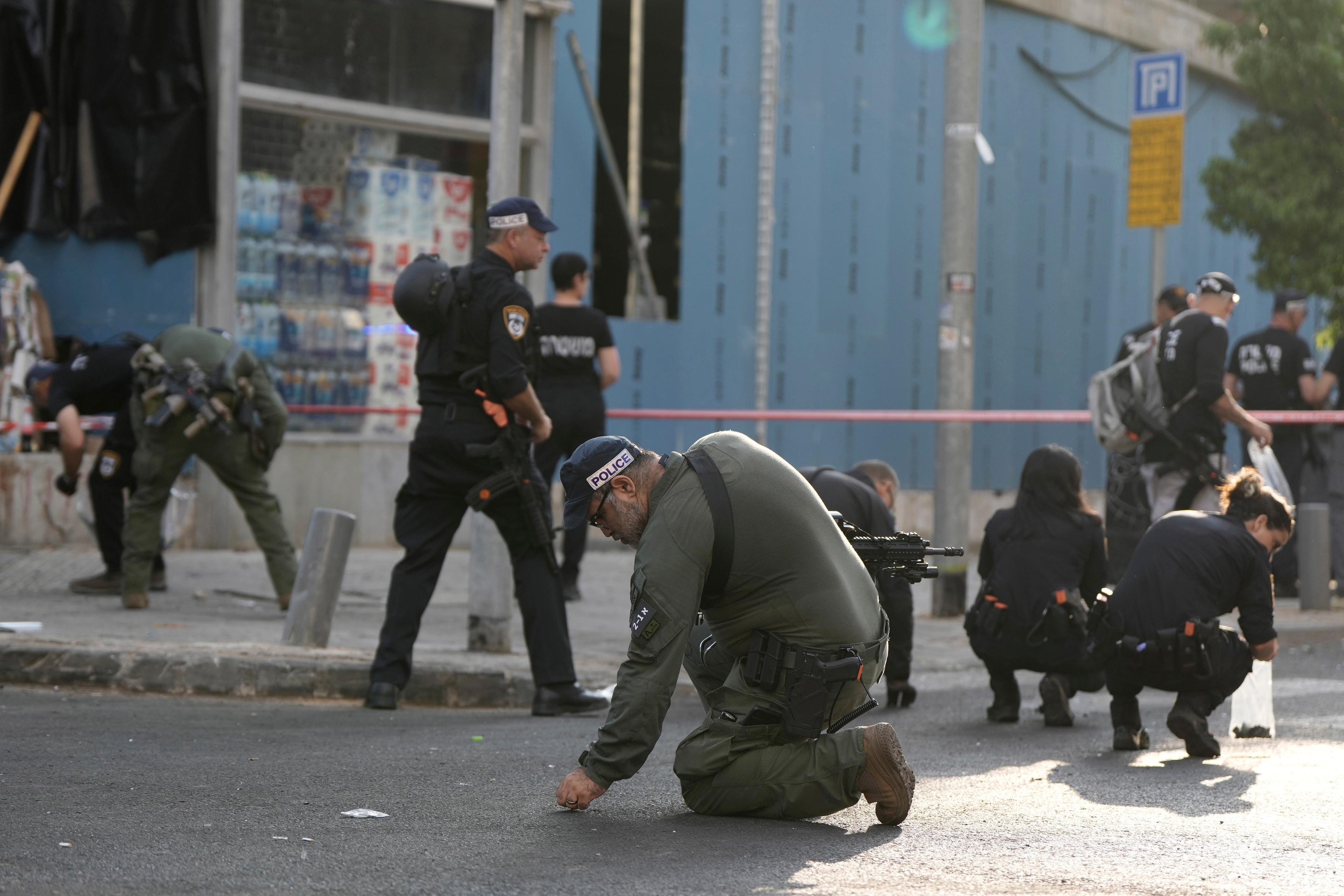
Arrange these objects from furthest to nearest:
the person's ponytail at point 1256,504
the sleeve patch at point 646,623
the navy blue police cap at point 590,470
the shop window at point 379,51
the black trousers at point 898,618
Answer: the shop window at point 379,51, the black trousers at point 898,618, the person's ponytail at point 1256,504, the navy blue police cap at point 590,470, the sleeve patch at point 646,623

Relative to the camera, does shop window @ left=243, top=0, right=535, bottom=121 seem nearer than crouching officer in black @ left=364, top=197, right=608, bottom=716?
No

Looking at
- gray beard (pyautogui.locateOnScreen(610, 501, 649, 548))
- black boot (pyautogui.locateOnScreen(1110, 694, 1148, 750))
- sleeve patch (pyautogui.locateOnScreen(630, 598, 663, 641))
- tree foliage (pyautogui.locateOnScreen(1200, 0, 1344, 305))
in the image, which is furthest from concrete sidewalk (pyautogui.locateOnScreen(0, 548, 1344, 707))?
tree foliage (pyautogui.locateOnScreen(1200, 0, 1344, 305))

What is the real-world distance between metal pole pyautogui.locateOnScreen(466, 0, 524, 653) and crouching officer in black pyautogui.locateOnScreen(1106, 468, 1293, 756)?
277 centimetres

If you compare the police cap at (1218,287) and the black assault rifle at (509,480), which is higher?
the police cap at (1218,287)

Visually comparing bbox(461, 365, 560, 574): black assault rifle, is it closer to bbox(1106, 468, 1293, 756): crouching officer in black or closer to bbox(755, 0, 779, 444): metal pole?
bbox(1106, 468, 1293, 756): crouching officer in black

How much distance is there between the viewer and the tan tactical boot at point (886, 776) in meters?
4.40

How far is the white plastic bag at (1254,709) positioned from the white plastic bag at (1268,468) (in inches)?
130

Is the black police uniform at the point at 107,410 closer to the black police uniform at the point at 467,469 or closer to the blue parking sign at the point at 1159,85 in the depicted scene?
the black police uniform at the point at 467,469

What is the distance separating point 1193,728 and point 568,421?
4189mm

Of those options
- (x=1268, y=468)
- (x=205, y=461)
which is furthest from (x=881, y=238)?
(x=205, y=461)

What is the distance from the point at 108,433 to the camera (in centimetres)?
907

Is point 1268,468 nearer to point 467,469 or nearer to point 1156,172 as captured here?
point 1156,172

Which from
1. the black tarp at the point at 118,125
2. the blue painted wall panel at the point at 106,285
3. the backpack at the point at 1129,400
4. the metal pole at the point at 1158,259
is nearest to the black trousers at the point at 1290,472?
the metal pole at the point at 1158,259

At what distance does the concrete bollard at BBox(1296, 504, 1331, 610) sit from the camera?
1009 centimetres
